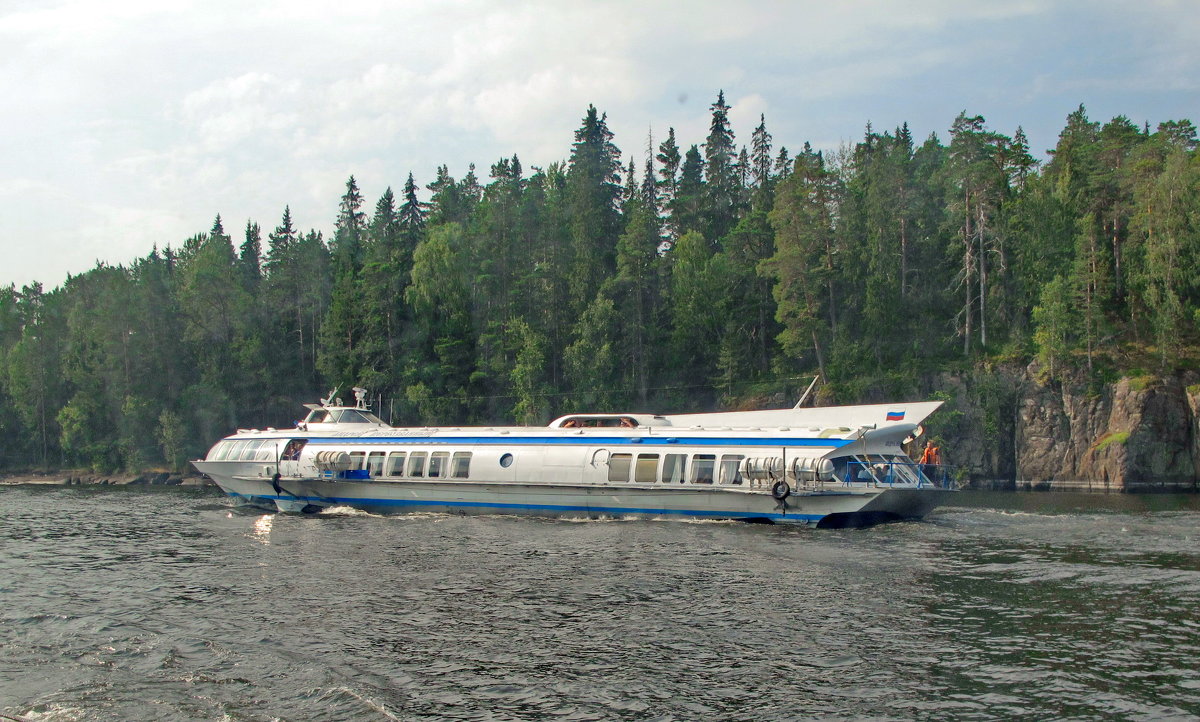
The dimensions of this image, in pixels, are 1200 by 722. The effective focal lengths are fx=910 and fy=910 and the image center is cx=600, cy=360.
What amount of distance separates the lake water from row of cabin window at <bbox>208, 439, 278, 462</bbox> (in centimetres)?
1299

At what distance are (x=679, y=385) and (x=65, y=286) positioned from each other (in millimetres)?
78708

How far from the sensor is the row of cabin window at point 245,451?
45075mm

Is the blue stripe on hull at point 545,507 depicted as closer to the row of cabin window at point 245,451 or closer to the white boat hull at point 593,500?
the white boat hull at point 593,500

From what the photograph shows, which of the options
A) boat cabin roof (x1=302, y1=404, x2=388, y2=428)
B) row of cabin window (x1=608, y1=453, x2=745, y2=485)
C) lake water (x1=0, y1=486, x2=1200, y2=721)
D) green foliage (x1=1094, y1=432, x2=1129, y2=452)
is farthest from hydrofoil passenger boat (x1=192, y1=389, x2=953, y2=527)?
green foliage (x1=1094, y1=432, x2=1129, y2=452)

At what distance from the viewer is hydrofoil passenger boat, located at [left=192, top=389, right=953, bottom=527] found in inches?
1289

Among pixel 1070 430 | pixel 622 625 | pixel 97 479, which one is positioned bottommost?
pixel 97 479

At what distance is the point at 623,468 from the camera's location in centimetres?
3634

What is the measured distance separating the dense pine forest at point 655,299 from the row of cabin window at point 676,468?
43389mm

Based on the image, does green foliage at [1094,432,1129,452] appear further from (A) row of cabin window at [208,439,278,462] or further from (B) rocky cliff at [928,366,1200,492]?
(A) row of cabin window at [208,439,278,462]

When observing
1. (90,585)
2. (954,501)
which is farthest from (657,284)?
(90,585)

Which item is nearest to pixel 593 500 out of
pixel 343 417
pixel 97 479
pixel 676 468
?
pixel 676 468

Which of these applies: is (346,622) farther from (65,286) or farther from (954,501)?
(65,286)

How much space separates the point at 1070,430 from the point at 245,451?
56925mm

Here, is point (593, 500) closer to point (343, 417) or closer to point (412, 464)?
point (412, 464)
